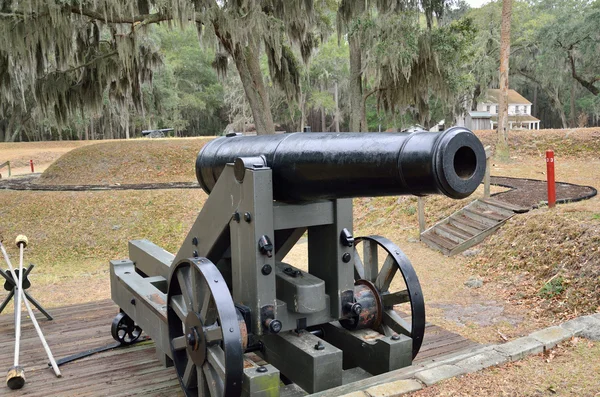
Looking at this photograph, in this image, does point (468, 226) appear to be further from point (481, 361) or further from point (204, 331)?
point (204, 331)

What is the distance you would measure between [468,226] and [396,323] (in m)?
5.30

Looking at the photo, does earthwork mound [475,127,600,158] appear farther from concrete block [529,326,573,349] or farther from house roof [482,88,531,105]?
house roof [482,88,531,105]

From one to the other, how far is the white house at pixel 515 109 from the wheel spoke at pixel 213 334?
130 feet

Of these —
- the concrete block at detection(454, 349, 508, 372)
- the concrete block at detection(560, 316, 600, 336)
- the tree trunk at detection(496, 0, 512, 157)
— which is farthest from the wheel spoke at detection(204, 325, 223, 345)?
the tree trunk at detection(496, 0, 512, 157)

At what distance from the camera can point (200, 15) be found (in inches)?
452

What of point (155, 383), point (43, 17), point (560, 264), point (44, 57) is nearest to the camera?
point (155, 383)

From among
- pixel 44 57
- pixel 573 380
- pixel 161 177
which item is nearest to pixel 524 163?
pixel 161 177

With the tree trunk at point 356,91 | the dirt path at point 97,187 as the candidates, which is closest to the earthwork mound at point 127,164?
the dirt path at point 97,187

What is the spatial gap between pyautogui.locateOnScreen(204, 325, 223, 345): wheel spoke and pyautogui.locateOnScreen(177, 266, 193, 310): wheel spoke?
0.26 m

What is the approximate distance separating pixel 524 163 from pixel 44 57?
11.5 metres

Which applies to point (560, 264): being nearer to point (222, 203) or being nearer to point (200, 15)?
point (222, 203)

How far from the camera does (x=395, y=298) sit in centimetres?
353

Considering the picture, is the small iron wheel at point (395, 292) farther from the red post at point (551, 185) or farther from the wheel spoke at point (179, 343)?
the red post at point (551, 185)

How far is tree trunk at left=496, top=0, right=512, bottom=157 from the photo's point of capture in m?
13.7
